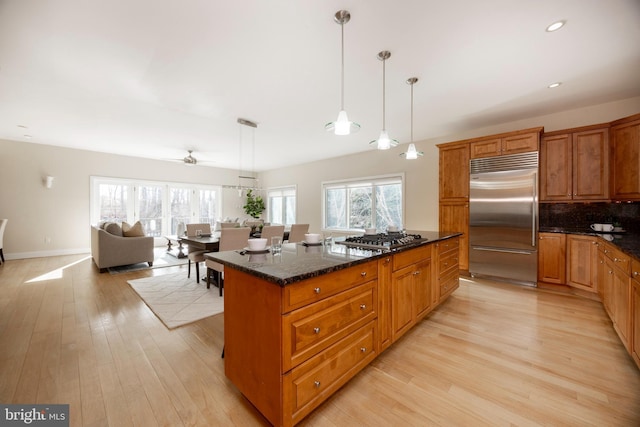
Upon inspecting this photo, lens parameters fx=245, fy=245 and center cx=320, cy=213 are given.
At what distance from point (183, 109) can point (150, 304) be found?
2.74 meters

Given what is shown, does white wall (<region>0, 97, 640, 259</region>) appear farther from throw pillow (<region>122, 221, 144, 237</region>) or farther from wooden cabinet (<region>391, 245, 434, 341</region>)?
wooden cabinet (<region>391, 245, 434, 341</region>)

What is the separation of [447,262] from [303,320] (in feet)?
7.46

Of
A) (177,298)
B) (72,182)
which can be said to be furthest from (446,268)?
(72,182)

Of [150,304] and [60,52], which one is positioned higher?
[60,52]

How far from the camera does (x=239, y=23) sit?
6.44 feet

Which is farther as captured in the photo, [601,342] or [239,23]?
[601,342]

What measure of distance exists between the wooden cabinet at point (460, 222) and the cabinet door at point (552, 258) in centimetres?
93

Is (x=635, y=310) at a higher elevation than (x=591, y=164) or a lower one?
lower

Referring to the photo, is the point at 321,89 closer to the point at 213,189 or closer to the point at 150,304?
the point at 150,304

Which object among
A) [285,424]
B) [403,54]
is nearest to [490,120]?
[403,54]

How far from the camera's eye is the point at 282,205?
878 cm

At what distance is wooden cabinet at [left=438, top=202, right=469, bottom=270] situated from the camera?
412 cm

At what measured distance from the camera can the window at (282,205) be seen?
8.39 metres

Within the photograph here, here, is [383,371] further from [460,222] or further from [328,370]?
[460,222]
